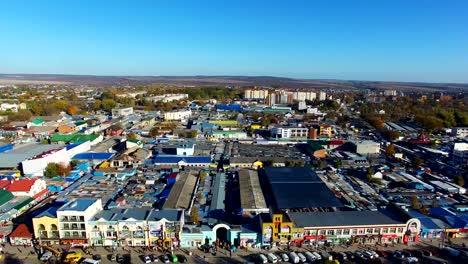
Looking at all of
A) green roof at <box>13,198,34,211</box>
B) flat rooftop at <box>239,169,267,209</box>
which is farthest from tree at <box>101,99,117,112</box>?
flat rooftop at <box>239,169,267,209</box>

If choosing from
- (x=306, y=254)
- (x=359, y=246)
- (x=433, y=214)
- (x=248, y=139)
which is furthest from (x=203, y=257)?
(x=248, y=139)

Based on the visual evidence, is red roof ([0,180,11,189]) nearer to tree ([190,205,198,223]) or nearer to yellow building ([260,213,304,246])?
tree ([190,205,198,223])

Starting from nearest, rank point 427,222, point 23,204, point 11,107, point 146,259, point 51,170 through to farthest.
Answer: point 146,259, point 427,222, point 23,204, point 51,170, point 11,107

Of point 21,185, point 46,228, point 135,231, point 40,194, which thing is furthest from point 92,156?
point 135,231

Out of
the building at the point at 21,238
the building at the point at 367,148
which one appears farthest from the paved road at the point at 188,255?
the building at the point at 367,148

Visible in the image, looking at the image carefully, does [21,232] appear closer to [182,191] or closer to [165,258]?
[165,258]

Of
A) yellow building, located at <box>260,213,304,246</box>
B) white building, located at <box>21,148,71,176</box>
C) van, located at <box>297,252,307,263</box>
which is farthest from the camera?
white building, located at <box>21,148,71,176</box>
